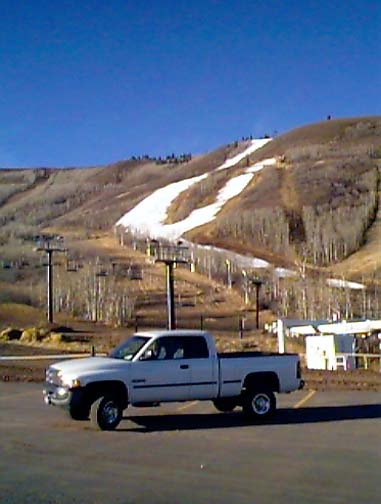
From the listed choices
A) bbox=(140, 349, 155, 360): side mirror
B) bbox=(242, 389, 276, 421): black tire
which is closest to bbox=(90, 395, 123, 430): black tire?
bbox=(140, 349, 155, 360): side mirror

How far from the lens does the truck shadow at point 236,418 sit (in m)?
16.8

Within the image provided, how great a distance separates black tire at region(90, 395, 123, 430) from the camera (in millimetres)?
16031

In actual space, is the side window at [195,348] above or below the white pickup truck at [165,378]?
above

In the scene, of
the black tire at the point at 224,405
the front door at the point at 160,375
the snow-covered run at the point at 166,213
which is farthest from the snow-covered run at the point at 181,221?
the front door at the point at 160,375

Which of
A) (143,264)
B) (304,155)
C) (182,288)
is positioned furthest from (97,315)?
(304,155)

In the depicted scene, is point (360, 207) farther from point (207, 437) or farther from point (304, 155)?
point (207, 437)

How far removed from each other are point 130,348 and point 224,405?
275cm

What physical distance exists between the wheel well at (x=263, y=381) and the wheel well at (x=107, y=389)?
8.73 ft

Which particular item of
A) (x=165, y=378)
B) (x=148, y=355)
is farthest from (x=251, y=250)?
(x=165, y=378)

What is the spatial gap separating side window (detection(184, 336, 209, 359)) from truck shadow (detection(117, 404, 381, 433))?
1307 mm

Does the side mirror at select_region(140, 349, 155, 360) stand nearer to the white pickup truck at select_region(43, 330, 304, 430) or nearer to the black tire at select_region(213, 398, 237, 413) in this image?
the white pickup truck at select_region(43, 330, 304, 430)

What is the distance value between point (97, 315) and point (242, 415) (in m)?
63.2

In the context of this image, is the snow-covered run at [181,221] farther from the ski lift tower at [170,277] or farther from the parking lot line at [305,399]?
the parking lot line at [305,399]

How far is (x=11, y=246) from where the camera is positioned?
135 m
